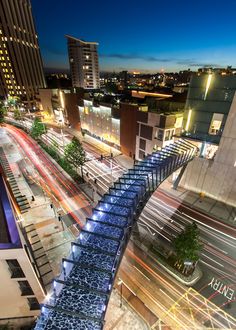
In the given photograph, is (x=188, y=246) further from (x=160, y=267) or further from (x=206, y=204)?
(x=206, y=204)

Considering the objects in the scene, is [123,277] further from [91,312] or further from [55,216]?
[55,216]

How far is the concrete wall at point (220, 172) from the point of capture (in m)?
30.3

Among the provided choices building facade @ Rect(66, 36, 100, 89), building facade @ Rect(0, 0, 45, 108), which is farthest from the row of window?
building facade @ Rect(66, 36, 100, 89)

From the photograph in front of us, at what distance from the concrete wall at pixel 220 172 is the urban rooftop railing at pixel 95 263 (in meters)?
18.9

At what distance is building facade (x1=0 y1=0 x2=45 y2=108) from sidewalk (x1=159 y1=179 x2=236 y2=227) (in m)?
114

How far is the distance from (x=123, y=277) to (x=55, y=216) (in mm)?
15700

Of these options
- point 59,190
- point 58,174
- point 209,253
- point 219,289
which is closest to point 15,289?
point 219,289

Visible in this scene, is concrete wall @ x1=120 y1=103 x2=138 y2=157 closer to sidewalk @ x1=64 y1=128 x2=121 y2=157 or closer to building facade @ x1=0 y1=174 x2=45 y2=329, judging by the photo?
sidewalk @ x1=64 y1=128 x2=121 y2=157

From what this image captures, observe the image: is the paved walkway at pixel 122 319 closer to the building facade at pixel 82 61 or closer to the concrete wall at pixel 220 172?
the concrete wall at pixel 220 172

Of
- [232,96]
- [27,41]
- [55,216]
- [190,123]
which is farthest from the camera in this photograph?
[27,41]

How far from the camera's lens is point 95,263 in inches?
517

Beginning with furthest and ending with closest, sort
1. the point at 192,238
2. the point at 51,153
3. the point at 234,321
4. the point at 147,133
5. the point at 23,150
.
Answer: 1. the point at 23,150
2. the point at 51,153
3. the point at 147,133
4. the point at 192,238
5. the point at 234,321

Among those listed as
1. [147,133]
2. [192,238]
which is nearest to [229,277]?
[192,238]

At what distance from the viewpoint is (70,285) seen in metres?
11.7
